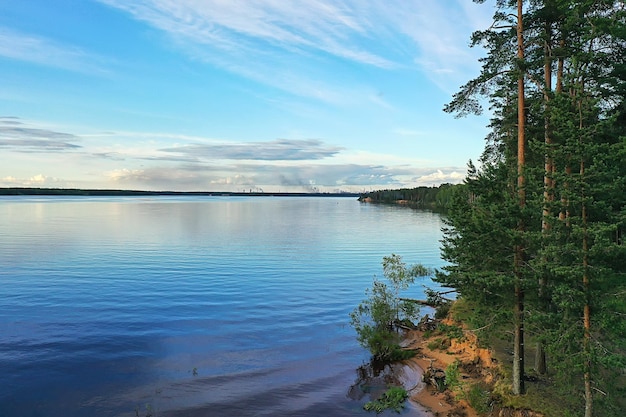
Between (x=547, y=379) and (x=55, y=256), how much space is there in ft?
195

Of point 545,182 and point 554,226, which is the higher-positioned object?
point 545,182

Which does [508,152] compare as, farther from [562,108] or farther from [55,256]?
[55,256]

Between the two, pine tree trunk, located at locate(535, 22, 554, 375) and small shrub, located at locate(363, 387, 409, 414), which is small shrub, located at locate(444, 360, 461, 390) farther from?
pine tree trunk, located at locate(535, 22, 554, 375)

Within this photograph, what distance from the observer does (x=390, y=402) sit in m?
21.2

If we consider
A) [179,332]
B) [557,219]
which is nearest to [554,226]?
[557,219]

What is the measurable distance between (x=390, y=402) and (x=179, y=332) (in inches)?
646

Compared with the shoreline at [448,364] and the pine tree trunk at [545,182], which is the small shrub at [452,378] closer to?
the shoreline at [448,364]

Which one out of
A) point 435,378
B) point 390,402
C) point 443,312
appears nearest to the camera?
point 390,402

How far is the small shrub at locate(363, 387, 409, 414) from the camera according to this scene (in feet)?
68.4

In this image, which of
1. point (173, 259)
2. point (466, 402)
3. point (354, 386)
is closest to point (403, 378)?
point (354, 386)

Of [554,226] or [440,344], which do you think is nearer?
[554,226]

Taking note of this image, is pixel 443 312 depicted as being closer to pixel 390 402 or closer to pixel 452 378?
pixel 452 378

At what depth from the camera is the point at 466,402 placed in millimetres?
20328

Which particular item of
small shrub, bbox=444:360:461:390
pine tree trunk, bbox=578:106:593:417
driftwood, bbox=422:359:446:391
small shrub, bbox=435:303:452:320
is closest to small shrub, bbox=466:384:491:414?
small shrub, bbox=444:360:461:390
